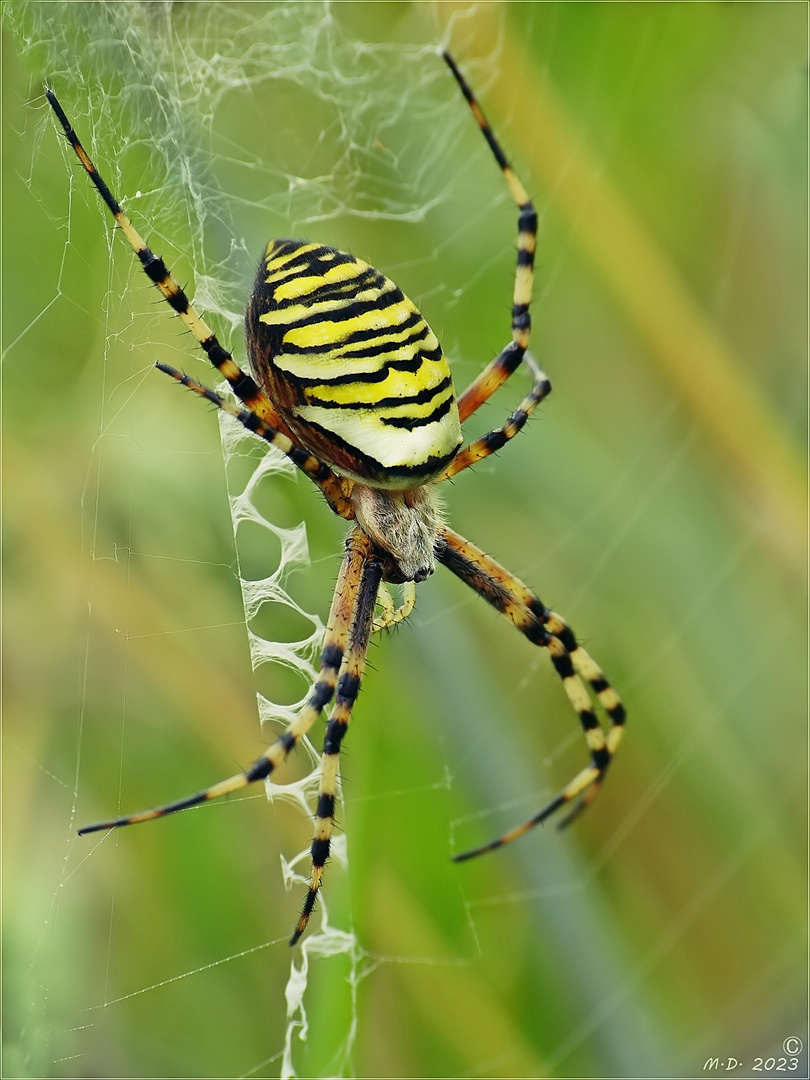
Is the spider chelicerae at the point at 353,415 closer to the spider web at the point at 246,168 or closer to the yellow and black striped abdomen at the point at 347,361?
the yellow and black striped abdomen at the point at 347,361

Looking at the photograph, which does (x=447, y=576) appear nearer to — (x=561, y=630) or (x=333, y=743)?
(x=561, y=630)

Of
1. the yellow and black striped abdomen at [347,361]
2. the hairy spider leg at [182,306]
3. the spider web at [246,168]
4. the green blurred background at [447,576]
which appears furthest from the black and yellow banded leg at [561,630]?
the hairy spider leg at [182,306]

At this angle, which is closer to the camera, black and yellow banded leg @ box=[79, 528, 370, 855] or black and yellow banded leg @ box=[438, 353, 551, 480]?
black and yellow banded leg @ box=[79, 528, 370, 855]

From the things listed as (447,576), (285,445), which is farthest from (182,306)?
(447,576)

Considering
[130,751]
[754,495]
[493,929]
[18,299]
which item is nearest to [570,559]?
[754,495]

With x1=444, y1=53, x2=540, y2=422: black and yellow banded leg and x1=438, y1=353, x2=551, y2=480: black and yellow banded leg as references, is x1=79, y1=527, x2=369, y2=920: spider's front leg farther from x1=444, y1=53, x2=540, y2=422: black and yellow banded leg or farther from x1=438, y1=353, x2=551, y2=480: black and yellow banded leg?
x1=444, y1=53, x2=540, y2=422: black and yellow banded leg

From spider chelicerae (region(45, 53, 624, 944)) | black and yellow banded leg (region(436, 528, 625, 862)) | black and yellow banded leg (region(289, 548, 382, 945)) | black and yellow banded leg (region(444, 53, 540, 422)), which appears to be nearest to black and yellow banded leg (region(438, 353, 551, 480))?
spider chelicerae (region(45, 53, 624, 944))
